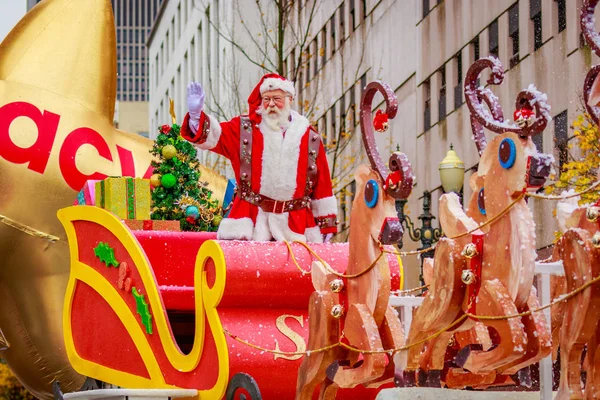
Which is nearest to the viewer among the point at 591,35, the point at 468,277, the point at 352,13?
the point at 591,35

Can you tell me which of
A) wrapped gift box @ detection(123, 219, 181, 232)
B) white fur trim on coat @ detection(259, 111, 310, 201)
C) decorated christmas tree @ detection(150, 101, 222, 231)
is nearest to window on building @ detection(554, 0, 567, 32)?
decorated christmas tree @ detection(150, 101, 222, 231)

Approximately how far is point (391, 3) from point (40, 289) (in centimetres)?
1188

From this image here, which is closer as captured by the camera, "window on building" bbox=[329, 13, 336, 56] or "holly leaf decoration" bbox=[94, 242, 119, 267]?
"holly leaf decoration" bbox=[94, 242, 119, 267]

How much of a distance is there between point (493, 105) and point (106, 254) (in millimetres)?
3391

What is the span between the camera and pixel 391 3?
22469mm

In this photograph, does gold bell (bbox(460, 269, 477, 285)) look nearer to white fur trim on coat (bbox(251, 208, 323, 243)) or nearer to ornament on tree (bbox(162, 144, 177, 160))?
white fur trim on coat (bbox(251, 208, 323, 243))

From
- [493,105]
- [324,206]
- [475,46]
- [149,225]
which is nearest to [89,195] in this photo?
[149,225]

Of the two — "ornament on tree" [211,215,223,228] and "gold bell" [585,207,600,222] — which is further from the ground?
"ornament on tree" [211,215,223,228]

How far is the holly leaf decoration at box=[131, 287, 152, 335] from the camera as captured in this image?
7602 millimetres

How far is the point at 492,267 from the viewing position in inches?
215

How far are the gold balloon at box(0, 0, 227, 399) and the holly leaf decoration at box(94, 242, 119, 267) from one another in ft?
13.0

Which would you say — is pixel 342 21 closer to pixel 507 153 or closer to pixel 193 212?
pixel 193 212

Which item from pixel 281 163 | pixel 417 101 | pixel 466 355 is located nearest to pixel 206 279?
pixel 281 163

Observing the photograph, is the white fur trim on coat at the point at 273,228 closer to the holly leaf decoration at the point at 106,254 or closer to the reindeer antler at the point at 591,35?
the holly leaf decoration at the point at 106,254
